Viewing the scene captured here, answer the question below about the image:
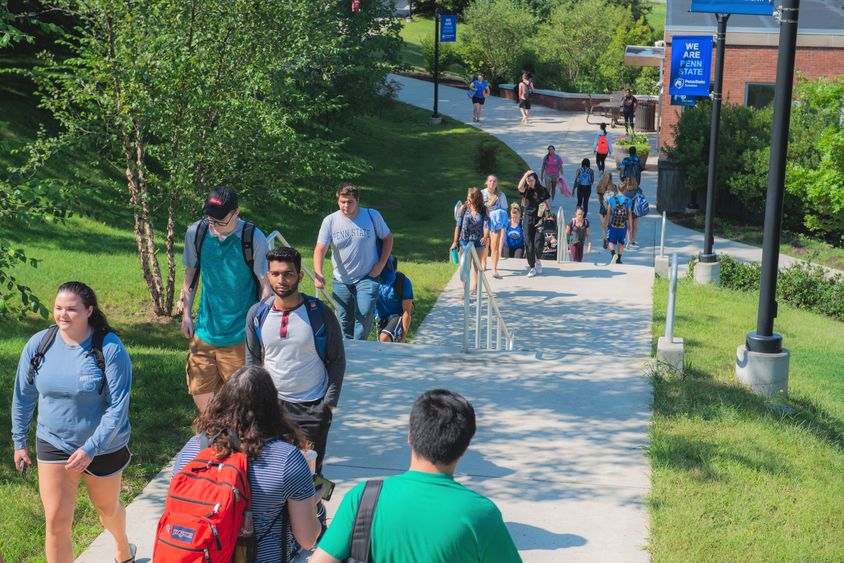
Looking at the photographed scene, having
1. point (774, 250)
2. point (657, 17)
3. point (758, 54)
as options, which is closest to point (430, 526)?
point (774, 250)

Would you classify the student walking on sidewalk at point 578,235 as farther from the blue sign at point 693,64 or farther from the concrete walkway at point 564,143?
the blue sign at point 693,64

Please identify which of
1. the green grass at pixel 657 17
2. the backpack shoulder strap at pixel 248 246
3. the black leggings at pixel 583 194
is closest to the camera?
the backpack shoulder strap at pixel 248 246

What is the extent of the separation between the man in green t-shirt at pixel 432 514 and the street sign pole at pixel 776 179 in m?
6.16

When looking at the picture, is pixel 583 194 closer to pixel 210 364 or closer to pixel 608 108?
pixel 608 108

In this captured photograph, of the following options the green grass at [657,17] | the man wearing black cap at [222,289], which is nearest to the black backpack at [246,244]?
the man wearing black cap at [222,289]

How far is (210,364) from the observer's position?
21.9 ft

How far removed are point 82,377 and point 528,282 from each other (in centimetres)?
1071

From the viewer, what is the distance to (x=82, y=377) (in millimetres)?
5113

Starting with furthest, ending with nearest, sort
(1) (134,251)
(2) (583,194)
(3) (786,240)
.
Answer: (3) (786,240), (2) (583,194), (1) (134,251)

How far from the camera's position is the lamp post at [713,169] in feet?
52.0

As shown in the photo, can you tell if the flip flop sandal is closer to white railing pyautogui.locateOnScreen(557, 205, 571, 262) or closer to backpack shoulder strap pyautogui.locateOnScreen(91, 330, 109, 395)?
backpack shoulder strap pyautogui.locateOnScreen(91, 330, 109, 395)

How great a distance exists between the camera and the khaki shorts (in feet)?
21.7

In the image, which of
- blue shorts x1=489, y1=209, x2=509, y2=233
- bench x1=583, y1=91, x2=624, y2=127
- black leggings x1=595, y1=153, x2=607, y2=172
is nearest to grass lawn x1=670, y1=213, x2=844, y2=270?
black leggings x1=595, y1=153, x2=607, y2=172

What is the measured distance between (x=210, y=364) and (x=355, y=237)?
2816mm
